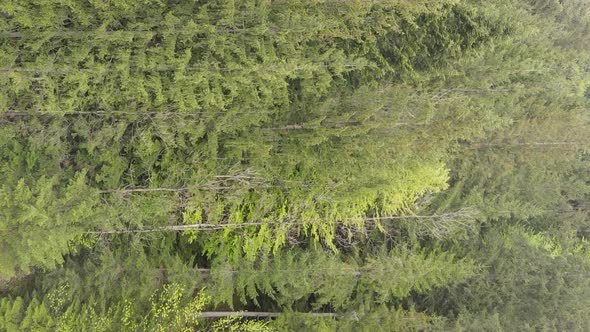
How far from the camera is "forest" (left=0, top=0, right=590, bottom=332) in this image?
38.5 feet

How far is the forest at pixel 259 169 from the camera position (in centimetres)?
1173

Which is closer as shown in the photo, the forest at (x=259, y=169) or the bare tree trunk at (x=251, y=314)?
the forest at (x=259, y=169)

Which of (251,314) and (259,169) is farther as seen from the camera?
(251,314)

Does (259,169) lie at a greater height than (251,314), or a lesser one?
greater

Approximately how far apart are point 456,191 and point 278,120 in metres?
7.05

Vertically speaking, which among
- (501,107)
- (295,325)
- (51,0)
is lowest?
(295,325)

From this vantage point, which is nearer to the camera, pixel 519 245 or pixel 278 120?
pixel 278 120

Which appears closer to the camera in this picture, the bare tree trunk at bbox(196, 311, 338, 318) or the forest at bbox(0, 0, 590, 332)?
the forest at bbox(0, 0, 590, 332)

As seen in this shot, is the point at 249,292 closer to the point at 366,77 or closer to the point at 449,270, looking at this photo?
the point at 449,270

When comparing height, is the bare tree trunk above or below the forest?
below

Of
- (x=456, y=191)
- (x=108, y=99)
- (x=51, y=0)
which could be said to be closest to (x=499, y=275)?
(x=456, y=191)

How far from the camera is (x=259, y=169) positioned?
13.6m

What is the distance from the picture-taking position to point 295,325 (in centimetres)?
1487

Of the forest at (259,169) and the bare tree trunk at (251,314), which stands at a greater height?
the forest at (259,169)
